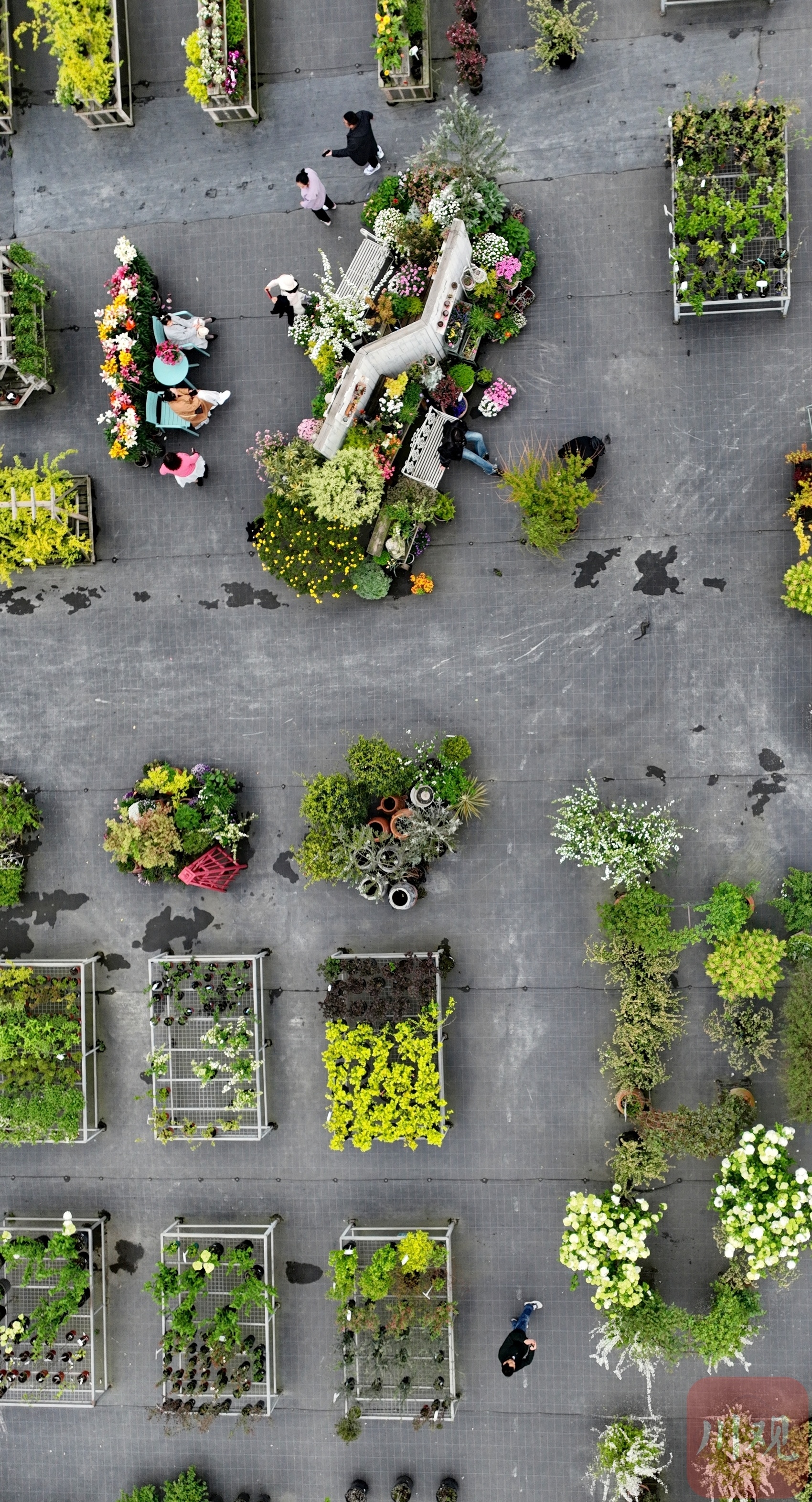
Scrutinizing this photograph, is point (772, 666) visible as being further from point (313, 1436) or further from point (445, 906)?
point (313, 1436)

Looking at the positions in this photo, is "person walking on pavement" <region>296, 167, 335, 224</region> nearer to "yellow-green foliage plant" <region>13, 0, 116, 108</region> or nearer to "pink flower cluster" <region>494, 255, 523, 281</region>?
"pink flower cluster" <region>494, 255, 523, 281</region>

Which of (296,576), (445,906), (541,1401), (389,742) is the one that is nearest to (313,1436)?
(541,1401)

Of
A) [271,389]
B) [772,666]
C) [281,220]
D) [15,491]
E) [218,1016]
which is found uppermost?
[281,220]

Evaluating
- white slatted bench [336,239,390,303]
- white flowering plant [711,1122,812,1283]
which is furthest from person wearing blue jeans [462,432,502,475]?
white flowering plant [711,1122,812,1283]

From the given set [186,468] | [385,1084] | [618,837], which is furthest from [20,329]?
[385,1084]

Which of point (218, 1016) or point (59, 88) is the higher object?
point (59, 88)
